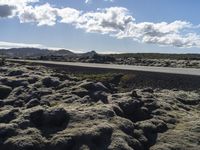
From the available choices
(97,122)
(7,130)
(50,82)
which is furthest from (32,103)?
(50,82)

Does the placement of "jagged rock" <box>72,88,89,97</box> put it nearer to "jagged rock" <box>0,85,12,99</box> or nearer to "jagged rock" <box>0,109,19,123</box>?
"jagged rock" <box>0,85,12,99</box>

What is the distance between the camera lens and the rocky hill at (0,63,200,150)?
23094 mm

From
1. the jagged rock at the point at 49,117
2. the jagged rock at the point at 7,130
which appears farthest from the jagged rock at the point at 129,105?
the jagged rock at the point at 7,130

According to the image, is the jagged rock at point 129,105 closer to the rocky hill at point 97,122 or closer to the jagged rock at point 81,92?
the rocky hill at point 97,122

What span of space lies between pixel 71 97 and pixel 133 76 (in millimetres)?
19633

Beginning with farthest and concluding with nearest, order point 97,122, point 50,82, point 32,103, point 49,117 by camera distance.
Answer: point 50,82
point 32,103
point 49,117
point 97,122

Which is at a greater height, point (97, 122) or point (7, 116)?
point (97, 122)

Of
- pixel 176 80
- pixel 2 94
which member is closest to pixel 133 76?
pixel 176 80

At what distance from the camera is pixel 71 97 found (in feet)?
103

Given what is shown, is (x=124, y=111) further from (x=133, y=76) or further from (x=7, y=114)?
(x=133, y=76)

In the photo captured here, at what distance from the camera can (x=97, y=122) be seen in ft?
81.9

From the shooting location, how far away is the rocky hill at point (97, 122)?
75.8ft

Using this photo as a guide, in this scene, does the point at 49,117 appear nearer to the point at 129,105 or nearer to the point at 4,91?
the point at 129,105

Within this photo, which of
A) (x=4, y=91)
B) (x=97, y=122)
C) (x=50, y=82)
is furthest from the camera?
(x=50, y=82)
